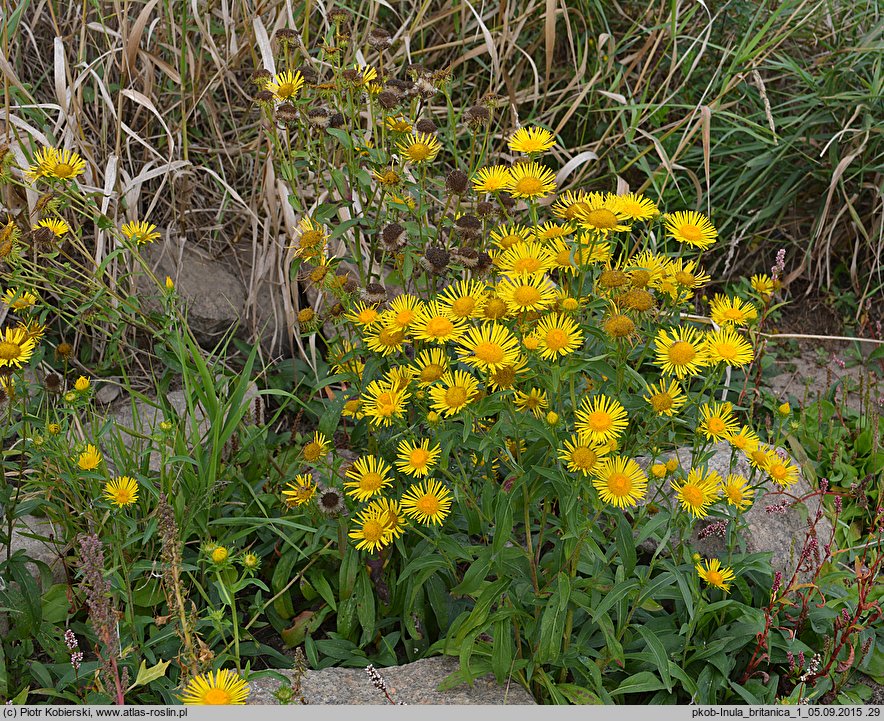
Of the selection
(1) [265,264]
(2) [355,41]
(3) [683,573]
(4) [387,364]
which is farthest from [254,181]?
(3) [683,573]

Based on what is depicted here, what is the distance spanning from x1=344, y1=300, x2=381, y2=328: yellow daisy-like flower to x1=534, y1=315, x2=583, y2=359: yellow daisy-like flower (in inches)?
13.3

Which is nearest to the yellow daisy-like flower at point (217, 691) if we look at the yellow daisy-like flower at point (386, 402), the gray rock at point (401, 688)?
the gray rock at point (401, 688)

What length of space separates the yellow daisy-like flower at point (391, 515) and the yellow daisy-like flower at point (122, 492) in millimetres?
463

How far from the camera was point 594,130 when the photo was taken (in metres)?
3.11

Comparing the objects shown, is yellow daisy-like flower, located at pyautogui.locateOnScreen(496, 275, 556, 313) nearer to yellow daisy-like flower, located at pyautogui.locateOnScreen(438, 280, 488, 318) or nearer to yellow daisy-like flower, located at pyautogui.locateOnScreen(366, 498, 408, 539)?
yellow daisy-like flower, located at pyautogui.locateOnScreen(438, 280, 488, 318)

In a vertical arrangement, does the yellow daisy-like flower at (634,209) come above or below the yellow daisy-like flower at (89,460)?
above

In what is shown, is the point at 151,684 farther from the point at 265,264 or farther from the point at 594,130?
the point at 594,130

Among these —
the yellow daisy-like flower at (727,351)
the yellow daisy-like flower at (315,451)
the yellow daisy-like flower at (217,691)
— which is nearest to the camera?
the yellow daisy-like flower at (217,691)

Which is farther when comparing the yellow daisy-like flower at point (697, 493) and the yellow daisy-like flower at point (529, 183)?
the yellow daisy-like flower at point (529, 183)

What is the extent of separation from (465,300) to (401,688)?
0.75m

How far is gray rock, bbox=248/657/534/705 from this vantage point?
5.52 ft

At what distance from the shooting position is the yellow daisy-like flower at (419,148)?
1.83m

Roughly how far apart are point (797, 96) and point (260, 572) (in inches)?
92.1

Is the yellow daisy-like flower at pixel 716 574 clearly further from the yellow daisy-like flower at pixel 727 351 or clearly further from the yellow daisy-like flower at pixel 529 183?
the yellow daisy-like flower at pixel 529 183
